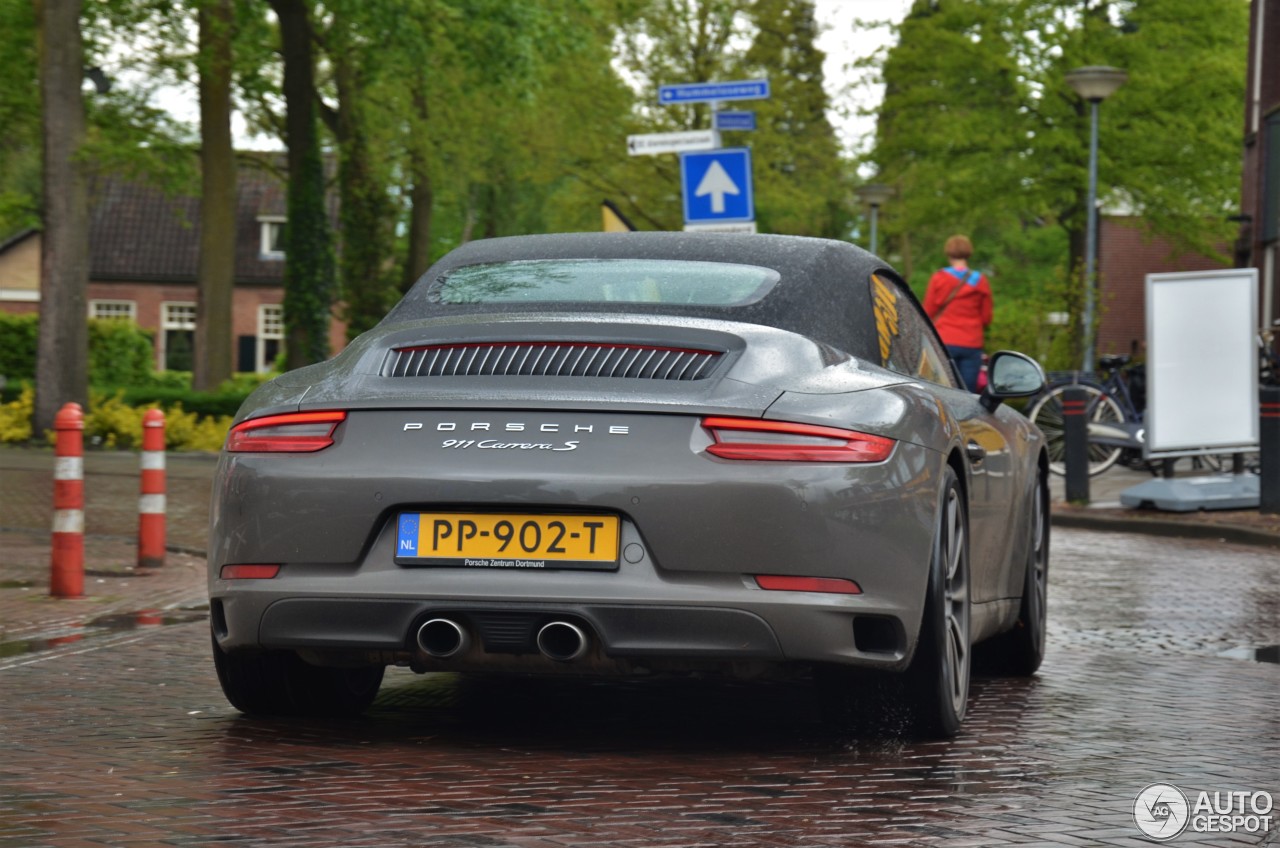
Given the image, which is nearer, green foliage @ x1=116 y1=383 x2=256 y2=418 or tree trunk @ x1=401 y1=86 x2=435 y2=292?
green foliage @ x1=116 y1=383 x2=256 y2=418

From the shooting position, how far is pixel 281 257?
65.6 metres

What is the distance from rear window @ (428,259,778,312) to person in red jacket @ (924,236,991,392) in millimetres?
10686

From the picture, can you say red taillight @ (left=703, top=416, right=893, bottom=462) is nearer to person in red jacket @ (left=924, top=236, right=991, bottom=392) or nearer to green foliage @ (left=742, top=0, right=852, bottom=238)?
person in red jacket @ (left=924, top=236, right=991, bottom=392)

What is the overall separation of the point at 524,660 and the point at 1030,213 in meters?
36.7

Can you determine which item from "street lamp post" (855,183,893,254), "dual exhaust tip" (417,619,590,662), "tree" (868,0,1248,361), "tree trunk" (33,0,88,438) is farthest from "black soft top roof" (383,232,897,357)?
"street lamp post" (855,183,893,254)

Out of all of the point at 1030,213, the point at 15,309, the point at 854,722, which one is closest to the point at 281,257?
the point at 15,309

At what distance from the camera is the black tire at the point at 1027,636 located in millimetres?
7223

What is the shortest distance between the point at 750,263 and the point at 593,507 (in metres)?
1.34

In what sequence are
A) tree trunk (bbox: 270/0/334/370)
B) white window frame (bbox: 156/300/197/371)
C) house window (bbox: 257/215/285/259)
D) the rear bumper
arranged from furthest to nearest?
house window (bbox: 257/215/285/259), white window frame (bbox: 156/300/197/371), tree trunk (bbox: 270/0/334/370), the rear bumper

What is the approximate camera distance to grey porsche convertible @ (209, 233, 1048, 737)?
4871 millimetres

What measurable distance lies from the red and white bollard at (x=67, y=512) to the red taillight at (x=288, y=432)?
400 cm

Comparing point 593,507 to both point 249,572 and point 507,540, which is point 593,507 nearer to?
point 507,540

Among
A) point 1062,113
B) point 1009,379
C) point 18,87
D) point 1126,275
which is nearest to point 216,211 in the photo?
point 18,87

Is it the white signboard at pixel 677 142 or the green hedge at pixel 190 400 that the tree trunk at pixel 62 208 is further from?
the white signboard at pixel 677 142
